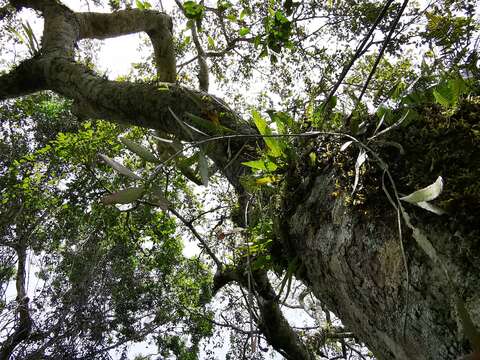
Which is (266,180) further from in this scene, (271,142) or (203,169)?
(203,169)

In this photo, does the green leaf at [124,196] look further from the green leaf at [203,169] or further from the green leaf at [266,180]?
the green leaf at [266,180]

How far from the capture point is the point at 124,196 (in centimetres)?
87

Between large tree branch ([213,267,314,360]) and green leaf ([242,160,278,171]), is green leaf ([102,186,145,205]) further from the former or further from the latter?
large tree branch ([213,267,314,360])

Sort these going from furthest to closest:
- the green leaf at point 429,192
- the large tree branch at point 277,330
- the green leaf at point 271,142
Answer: the large tree branch at point 277,330
the green leaf at point 271,142
the green leaf at point 429,192

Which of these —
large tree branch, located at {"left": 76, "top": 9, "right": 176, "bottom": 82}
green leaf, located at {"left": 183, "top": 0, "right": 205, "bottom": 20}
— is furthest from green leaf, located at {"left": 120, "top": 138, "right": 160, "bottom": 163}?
large tree branch, located at {"left": 76, "top": 9, "right": 176, "bottom": 82}

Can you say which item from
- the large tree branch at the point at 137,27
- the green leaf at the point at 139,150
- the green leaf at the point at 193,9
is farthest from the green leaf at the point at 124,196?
the large tree branch at the point at 137,27

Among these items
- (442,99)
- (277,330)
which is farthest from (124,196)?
(277,330)

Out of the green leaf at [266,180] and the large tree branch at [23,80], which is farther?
the large tree branch at [23,80]

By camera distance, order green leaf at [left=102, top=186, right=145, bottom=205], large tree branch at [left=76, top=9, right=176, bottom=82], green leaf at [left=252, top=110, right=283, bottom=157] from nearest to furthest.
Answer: green leaf at [left=102, top=186, right=145, bottom=205], green leaf at [left=252, top=110, right=283, bottom=157], large tree branch at [left=76, top=9, right=176, bottom=82]

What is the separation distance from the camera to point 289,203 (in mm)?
1249

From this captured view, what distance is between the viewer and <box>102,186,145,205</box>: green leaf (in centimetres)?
85

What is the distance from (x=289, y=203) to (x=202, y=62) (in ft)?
13.7

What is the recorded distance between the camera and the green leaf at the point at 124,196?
846 mm

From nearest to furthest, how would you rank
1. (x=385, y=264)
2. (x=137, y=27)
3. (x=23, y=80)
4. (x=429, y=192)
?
(x=429, y=192)
(x=385, y=264)
(x=23, y=80)
(x=137, y=27)
